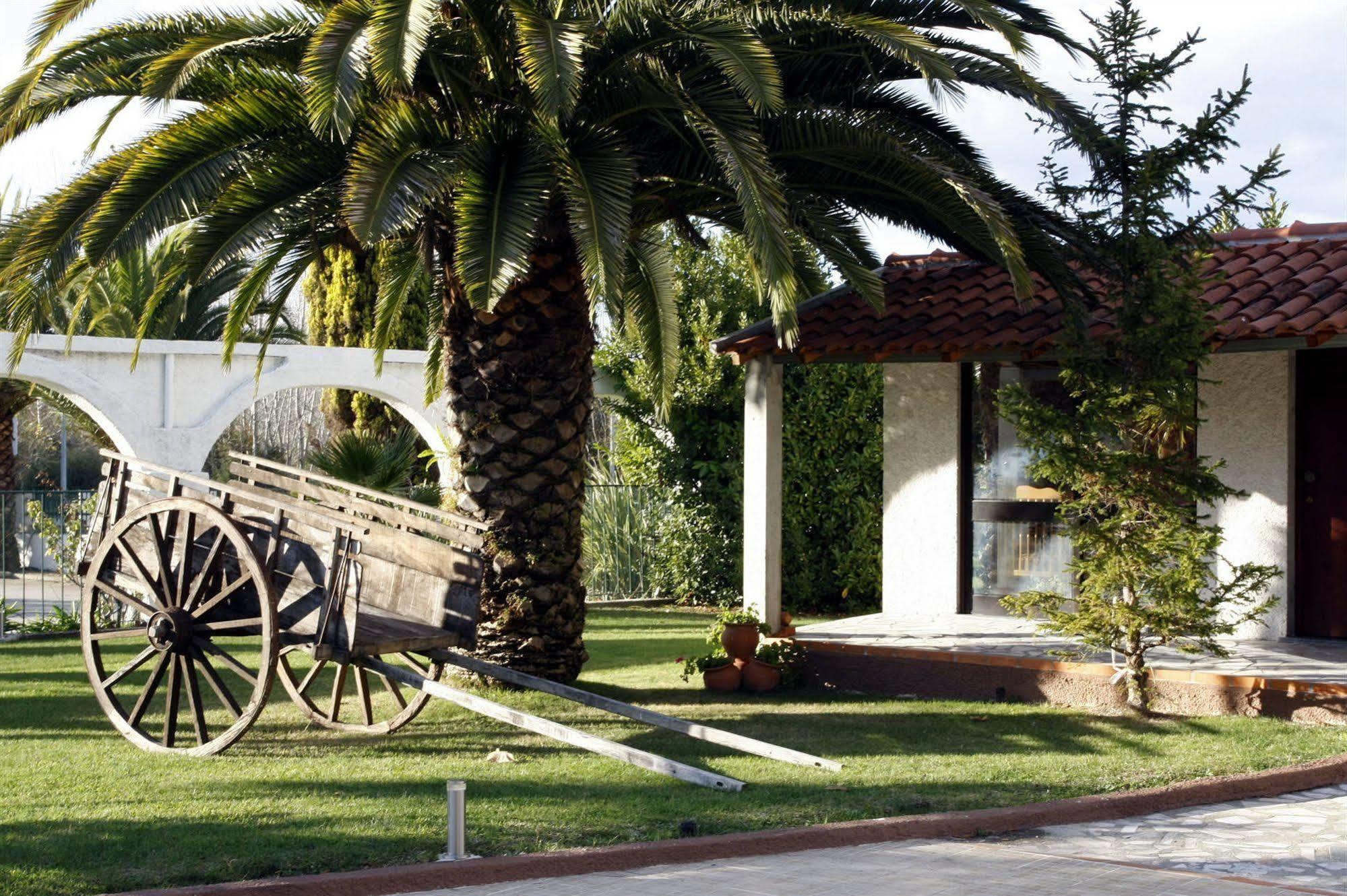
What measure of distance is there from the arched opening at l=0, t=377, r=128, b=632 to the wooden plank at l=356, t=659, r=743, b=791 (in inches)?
336

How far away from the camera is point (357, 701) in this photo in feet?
35.4

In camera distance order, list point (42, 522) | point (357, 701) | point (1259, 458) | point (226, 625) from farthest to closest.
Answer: point (42, 522)
point (1259, 458)
point (357, 701)
point (226, 625)

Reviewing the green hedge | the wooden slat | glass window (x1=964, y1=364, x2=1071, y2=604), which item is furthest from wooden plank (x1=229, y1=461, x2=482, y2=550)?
the green hedge

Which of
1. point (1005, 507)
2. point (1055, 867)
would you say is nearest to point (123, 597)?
point (1055, 867)

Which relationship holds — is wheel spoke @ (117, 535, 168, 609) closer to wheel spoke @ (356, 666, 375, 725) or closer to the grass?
the grass

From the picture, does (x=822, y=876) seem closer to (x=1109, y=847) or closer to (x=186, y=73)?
(x=1109, y=847)

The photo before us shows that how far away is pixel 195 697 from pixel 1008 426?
7.78 metres

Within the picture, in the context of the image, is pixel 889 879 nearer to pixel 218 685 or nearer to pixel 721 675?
pixel 218 685

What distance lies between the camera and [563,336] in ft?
35.2

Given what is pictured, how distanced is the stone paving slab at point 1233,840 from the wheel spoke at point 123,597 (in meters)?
5.51

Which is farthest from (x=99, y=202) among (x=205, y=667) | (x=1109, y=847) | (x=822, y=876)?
(x=1109, y=847)

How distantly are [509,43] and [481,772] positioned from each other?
4948mm

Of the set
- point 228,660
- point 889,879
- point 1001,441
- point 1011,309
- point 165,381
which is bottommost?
point 889,879

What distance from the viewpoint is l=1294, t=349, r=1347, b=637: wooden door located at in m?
11.3
